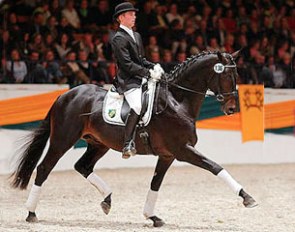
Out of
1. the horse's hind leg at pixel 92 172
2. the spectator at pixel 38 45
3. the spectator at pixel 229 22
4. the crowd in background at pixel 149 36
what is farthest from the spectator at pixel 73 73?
the horse's hind leg at pixel 92 172

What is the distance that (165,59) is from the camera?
1466 centimetres

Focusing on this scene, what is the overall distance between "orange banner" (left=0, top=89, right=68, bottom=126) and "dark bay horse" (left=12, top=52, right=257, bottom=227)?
4269mm

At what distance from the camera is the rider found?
309 inches

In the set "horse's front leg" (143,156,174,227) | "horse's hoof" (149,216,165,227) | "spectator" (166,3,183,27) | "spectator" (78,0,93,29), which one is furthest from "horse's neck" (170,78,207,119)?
"spectator" (166,3,183,27)

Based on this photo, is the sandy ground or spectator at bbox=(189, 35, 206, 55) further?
spectator at bbox=(189, 35, 206, 55)

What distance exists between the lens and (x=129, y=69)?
7.82 metres

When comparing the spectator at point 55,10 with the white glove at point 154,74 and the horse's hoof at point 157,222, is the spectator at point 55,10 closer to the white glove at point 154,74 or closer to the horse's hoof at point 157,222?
the white glove at point 154,74

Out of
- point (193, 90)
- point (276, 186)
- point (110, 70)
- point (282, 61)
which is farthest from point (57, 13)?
point (193, 90)

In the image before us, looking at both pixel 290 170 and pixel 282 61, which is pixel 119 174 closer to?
pixel 290 170

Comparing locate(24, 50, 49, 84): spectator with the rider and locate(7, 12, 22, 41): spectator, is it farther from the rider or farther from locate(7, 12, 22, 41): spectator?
the rider

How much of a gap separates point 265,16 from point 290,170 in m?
4.73

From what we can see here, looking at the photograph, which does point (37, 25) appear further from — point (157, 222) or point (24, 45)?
point (157, 222)

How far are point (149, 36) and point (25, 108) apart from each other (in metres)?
3.63

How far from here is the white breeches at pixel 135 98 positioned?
789 cm
